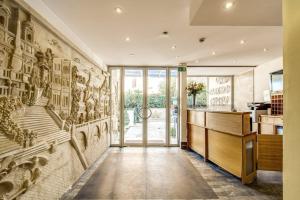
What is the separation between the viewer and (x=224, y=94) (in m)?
7.70

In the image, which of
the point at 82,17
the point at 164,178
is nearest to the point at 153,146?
the point at 164,178

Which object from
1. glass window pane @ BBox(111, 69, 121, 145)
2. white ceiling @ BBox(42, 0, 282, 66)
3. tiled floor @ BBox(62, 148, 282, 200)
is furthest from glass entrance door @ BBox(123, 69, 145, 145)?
tiled floor @ BBox(62, 148, 282, 200)

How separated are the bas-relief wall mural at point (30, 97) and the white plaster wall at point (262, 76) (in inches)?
205

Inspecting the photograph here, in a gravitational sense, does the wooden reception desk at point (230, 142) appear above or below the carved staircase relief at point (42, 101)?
below

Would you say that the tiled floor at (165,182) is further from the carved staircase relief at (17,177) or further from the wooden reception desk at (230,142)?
the carved staircase relief at (17,177)

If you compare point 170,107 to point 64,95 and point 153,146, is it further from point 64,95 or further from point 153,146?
point 64,95

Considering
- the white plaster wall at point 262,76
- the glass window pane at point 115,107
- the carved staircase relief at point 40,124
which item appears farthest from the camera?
the glass window pane at point 115,107

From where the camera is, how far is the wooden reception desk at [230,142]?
3.32 meters

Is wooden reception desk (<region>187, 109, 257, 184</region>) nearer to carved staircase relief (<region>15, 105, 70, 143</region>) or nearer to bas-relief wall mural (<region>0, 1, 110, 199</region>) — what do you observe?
bas-relief wall mural (<region>0, 1, 110, 199</region>)

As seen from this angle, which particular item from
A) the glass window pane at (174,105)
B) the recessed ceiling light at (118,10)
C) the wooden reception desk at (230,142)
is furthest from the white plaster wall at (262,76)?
the recessed ceiling light at (118,10)

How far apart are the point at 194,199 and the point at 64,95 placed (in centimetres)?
243

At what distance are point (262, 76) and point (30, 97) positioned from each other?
6.17 metres

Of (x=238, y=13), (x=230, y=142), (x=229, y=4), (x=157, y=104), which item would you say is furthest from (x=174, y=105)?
(x=229, y=4)

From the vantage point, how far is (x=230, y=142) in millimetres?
3619
